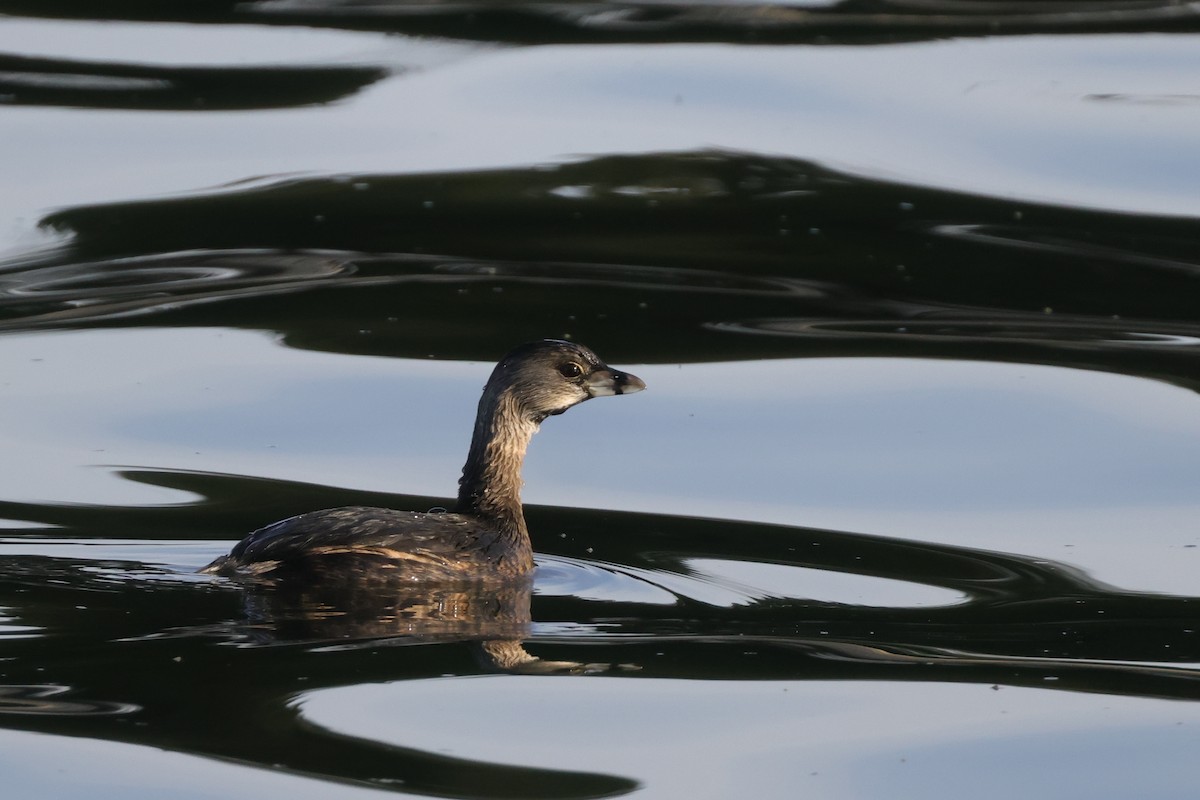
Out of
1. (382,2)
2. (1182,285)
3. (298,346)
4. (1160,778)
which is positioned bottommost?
(1160,778)

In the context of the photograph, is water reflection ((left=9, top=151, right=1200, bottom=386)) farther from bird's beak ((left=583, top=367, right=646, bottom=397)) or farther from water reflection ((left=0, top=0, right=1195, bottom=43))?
water reflection ((left=0, top=0, right=1195, bottom=43))

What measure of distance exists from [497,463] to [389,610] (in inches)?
45.6

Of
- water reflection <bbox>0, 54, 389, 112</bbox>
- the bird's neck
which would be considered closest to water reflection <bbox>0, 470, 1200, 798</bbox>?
the bird's neck

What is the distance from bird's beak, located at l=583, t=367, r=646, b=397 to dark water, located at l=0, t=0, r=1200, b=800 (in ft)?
1.58

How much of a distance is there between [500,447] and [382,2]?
7435 millimetres

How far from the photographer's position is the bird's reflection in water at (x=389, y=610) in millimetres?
6363

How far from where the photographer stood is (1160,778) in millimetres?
5617

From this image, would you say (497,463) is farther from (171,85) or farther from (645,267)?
(171,85)

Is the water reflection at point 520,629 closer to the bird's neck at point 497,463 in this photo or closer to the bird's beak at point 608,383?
the bird's neck at point 497,463

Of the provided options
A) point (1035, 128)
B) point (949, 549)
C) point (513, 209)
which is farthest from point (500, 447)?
point (1035, 128)

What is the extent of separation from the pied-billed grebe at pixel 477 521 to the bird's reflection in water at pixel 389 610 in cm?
3

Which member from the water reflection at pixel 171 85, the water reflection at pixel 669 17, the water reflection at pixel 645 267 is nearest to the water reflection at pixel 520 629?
the water reflection at pixel 645 267

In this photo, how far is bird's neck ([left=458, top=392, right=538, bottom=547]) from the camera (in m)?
7.74

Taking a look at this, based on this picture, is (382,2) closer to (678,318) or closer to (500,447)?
(678,318)
